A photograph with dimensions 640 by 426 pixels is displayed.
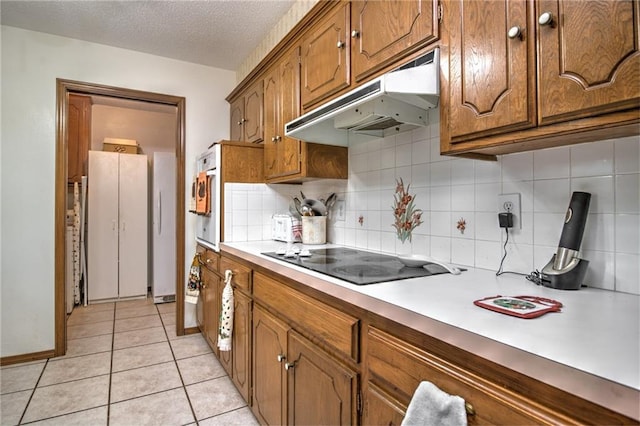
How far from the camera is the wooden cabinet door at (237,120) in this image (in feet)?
9.41

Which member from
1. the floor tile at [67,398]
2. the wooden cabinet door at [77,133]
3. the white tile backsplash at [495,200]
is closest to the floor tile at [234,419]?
the floor tile at [67,398]

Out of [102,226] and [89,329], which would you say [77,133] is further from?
[89,329]

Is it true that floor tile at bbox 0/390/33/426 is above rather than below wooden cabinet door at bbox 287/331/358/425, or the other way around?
below

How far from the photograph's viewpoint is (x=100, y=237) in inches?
154

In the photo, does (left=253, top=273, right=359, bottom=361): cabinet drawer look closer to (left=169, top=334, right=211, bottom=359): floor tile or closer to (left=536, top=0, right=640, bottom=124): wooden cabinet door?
(left=536, top=0, right=640, bottom=124): wooden cabinet door

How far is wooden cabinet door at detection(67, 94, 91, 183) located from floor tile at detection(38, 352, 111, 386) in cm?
211

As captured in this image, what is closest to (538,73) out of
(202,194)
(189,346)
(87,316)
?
(202,194)

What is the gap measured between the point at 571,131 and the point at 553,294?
0.44m

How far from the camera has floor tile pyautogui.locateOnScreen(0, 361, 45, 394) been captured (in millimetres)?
2109

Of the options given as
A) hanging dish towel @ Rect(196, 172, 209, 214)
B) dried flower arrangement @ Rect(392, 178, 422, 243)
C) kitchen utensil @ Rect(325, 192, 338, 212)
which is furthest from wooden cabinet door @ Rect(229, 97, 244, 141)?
dried flower arrangement @ Rect(392, 178, 422, 243)

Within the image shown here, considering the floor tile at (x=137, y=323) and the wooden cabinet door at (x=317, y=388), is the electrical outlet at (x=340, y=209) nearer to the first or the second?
the wooden cabinet door at (x=317, y=388)

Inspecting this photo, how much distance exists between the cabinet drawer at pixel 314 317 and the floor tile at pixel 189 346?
146 cm

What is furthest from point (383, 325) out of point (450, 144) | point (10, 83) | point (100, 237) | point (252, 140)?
Answer: point (100, 237)

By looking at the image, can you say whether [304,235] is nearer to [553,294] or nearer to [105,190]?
[553,294]
